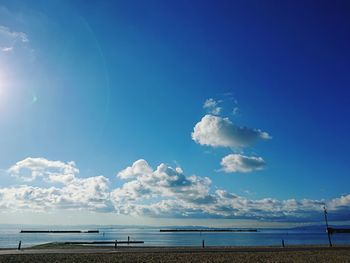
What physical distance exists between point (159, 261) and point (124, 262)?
3.33 meters

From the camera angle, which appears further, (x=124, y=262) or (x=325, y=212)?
(x=325, y=212)

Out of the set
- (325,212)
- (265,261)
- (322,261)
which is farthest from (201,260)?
(325,212)

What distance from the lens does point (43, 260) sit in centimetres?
3136

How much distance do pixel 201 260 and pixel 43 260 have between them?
51.0ft

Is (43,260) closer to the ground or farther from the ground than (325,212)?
closer to the ground

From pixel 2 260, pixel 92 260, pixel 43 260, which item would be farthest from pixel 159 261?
pixel 2 260

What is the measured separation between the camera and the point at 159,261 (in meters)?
30.6

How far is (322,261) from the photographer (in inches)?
1209

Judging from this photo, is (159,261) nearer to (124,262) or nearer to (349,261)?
(124,262)

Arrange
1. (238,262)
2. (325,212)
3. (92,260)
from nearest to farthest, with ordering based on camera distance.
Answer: (238,262), (92,260), (325,212)

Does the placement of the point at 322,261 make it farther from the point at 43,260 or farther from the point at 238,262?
the point at 43,260

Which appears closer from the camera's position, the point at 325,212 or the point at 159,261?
the point at 159,261

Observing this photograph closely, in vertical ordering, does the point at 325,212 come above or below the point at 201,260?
above

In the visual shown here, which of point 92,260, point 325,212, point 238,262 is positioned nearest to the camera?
point 238,262
